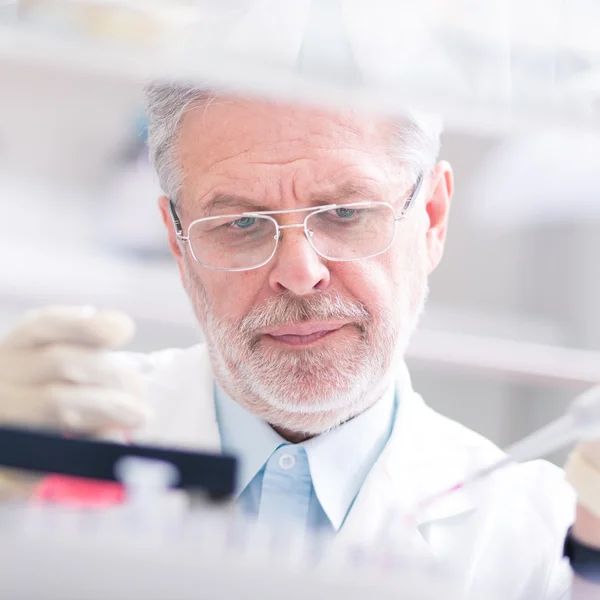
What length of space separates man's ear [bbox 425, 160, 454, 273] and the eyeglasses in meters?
0.07

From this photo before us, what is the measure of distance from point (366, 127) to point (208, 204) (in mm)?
251

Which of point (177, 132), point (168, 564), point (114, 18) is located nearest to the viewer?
point (168, 564)

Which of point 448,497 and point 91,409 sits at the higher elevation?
point 91,409

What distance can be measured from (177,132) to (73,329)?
1.16 ft

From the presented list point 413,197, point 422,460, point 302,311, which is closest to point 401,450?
point 422,460

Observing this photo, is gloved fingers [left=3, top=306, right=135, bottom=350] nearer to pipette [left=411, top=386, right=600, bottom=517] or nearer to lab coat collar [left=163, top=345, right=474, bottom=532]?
lab coat collar [left=163, top=345, right=474, bottom=532]

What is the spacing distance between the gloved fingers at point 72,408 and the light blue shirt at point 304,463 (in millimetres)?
202

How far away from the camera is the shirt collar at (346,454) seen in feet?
3.26

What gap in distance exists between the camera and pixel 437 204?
3.70ft

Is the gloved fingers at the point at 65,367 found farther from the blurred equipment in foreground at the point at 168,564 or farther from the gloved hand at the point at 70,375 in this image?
the blurred equipment in foreground at the point at 168,564

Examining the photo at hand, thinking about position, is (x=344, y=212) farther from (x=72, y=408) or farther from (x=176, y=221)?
(x=72, y=408)

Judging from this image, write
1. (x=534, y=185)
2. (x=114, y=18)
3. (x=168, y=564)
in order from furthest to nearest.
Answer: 1. (x=534, y=185)
2. (x=114, y=18)
3. (x=168, y=564)

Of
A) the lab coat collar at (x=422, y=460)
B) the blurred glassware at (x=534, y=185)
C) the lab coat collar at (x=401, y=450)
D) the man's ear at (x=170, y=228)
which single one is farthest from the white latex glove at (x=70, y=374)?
the blurred glassware at (x=534, y=185)

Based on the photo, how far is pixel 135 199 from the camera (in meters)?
1.34
